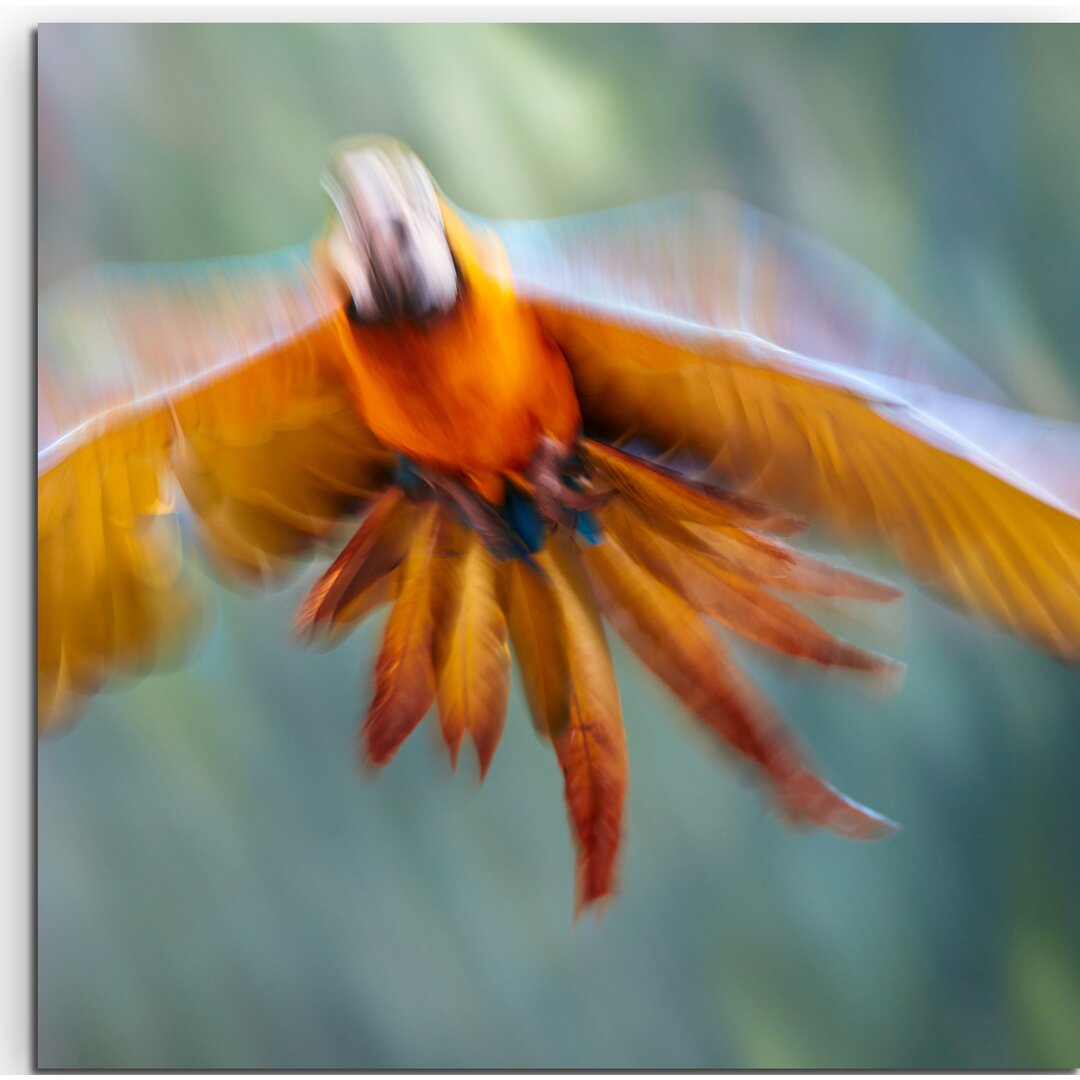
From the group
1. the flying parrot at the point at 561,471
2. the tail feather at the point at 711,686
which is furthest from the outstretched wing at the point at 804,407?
the tail feather at the point at 711,686

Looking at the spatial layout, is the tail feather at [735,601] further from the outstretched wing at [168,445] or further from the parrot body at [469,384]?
the outstretched wing at [168,445]

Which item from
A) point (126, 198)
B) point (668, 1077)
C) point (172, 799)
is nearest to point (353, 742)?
point (172, 799)

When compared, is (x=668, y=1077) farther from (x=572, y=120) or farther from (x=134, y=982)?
(x=572, y=120)

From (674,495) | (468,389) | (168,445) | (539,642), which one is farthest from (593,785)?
(168,445)

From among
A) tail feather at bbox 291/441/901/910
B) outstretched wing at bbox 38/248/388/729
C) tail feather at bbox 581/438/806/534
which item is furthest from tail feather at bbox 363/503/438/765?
tail feather at bbox 581/438/806/534

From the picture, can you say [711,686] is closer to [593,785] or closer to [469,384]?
[593,785]

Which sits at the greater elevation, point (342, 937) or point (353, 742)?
point (353, 742)

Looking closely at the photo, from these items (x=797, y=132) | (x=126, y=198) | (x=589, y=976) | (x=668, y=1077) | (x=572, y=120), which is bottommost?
(x=668, y=1077)
